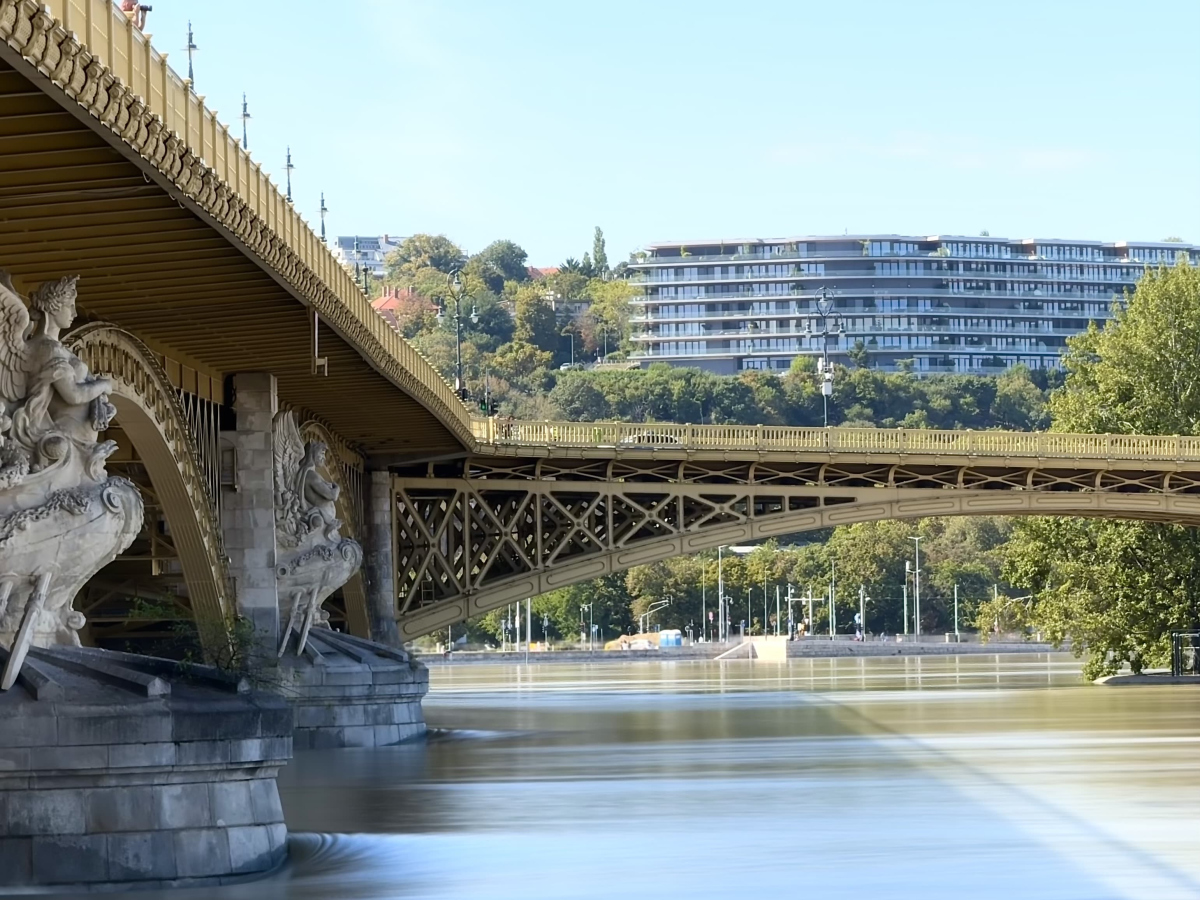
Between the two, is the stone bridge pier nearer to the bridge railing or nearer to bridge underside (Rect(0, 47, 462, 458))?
bridge underside (Rect(0, 47, 462, 458))

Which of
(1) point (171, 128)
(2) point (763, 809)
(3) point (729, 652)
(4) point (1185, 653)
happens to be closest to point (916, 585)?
(3) point (729, 652)

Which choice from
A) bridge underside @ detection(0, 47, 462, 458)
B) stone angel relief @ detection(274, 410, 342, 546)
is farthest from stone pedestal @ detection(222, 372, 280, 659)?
bridge underside @ detection(0, 47, 462, 458)

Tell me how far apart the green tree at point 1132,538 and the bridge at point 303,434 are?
3654 mm

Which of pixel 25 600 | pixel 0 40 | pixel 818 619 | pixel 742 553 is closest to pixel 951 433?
pixel 25 600

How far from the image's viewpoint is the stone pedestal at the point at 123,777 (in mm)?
16344

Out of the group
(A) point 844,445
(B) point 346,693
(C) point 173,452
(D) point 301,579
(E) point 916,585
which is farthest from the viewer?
(E) point 916,585

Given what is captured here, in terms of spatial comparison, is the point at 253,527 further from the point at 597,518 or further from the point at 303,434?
the point at 597,518

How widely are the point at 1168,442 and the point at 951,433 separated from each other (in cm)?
572

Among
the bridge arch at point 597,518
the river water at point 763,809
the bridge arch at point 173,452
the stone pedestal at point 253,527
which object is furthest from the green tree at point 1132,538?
the bridge arch at point 173,452

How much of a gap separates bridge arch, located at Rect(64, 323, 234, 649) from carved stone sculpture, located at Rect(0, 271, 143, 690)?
4.06 meters

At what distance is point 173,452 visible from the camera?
28.9 metres

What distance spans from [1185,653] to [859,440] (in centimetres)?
1299

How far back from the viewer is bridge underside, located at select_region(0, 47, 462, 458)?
53.0 feet

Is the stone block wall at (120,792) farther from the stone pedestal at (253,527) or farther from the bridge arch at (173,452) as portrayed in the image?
the stone pedestal at (253,527)
